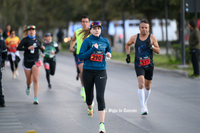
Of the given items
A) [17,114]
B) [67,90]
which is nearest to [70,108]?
[17,114]

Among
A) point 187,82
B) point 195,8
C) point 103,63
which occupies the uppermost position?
point 195,8

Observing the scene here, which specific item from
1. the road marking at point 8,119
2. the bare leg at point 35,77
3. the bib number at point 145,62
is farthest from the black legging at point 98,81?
the bare leg at point 35,77

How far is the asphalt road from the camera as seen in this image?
273 inches

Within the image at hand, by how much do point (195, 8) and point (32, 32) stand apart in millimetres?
8145

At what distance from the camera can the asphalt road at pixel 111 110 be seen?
6.93 m

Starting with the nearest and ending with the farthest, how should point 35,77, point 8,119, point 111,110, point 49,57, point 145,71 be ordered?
point 8,119
point 145,71
point 111,110
point 35,77
point 49,57

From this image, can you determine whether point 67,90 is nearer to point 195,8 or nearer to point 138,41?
point 138,41

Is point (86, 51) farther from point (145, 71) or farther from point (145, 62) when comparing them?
point (145, 71)

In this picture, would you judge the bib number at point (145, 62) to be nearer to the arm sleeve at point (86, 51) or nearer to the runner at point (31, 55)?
the arm sleeve at point (86, 51)

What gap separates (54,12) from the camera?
151ft

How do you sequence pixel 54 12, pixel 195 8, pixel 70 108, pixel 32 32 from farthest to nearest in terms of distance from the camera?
pixel 54 12 → pixel 195 8 → pixel 32 32 → pixel 70 108

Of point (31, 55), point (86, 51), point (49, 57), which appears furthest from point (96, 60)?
point (49, 57)

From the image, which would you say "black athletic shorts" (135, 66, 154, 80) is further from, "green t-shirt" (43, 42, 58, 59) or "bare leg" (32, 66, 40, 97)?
"green t-shirt" (43, 42, 58, 59)

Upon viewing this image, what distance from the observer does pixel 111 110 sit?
28.4 feet
